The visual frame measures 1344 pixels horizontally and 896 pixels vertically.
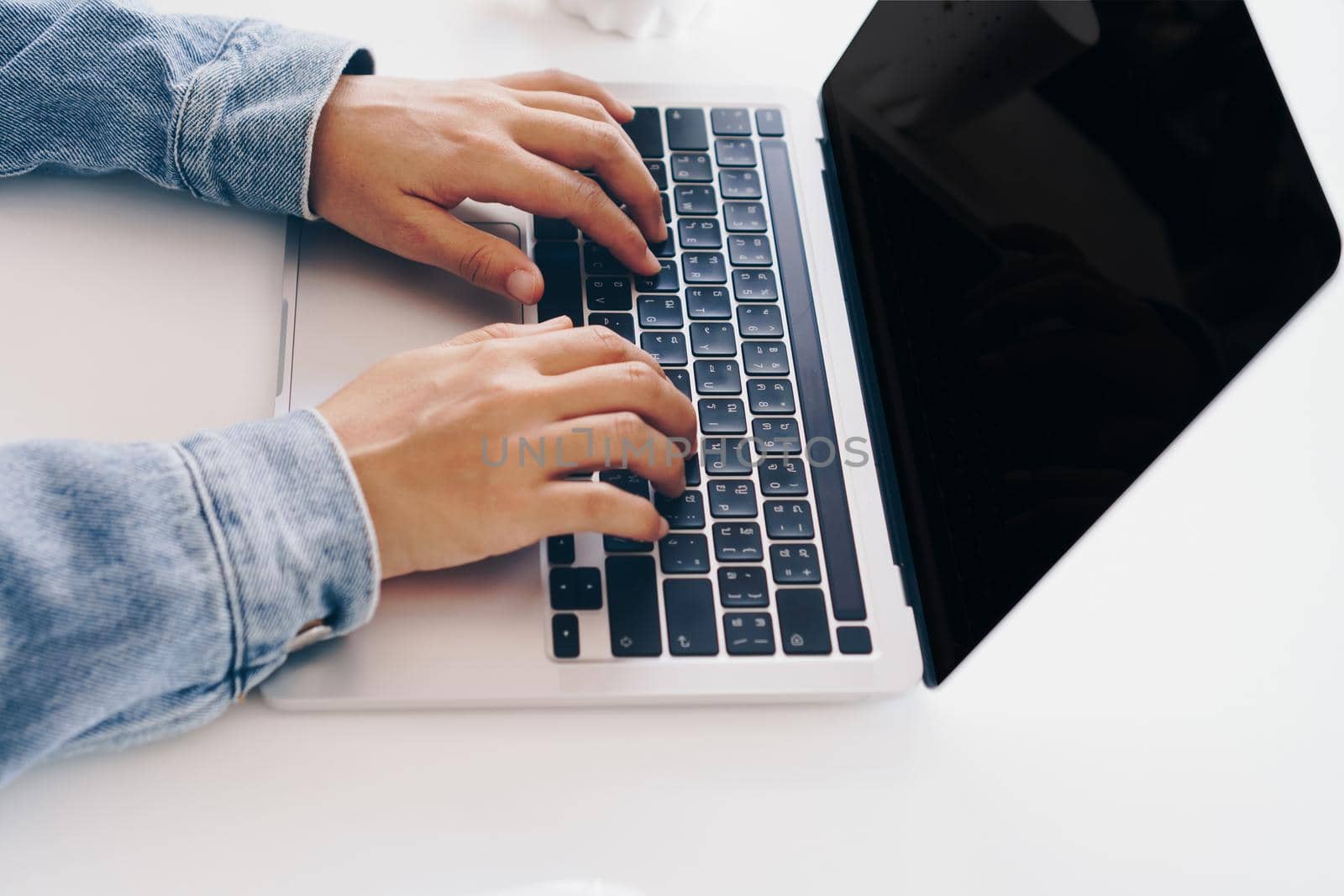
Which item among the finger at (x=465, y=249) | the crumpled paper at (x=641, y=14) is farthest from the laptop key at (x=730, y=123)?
the finger at (x=465, y=249)

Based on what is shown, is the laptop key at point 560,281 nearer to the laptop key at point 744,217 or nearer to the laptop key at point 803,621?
the laptop key at point 744,217

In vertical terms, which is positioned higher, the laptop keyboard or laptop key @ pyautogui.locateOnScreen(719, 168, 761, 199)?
→ laptop key @ pyautogui.locateOnScreen(719, 168, 761, 199)

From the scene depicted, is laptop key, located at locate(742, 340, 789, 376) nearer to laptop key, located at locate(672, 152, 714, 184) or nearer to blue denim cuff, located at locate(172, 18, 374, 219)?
laptop key, located at locate(672, 152, 714, 184)

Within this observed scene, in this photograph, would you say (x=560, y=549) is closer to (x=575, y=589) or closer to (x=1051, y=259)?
(x=575, y=589)

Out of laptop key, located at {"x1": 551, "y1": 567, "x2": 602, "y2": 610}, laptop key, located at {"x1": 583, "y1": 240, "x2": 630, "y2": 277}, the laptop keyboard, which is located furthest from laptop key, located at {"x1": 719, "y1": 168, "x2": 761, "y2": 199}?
laptop key, located at {"x1": 551, "y1": 567, "x2": 602, "y2": 610}

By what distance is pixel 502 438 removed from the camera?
1.71ft

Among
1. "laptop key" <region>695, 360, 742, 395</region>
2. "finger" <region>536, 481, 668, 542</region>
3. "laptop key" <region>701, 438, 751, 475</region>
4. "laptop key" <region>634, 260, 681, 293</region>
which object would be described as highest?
"laptop key" <region>634, 260, 681, 293</region>

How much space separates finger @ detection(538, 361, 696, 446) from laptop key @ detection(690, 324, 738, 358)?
74 millimetres

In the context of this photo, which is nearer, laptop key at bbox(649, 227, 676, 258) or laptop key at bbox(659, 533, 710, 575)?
laptop key at bbox(659, 533, 710, 575)

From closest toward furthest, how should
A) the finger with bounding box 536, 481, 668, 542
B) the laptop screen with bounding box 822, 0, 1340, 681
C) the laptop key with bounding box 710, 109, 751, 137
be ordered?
the laptop screen with bounding box 822, 0, 1340, 681, the finger with bounding box 536, 481, 668, 542, the laptop key with bounding box 710, 109, 751, 137

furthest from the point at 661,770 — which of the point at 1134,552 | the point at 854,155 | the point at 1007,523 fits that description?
the point at 854,155

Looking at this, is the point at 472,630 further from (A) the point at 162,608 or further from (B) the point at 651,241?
(B) the point at 651,241

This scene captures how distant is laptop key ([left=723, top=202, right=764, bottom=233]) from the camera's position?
68cm

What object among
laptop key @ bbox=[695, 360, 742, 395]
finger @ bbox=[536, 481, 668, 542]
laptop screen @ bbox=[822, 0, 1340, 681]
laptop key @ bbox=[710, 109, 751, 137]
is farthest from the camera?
laptop key @ bbox=[710, 109, 751, 137]
